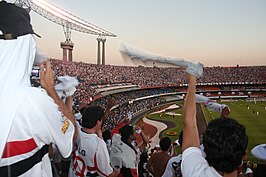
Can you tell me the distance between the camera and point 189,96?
8.43 ft

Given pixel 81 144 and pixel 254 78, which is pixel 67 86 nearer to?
pixel 81 144

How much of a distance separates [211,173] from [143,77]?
70560 millimetres

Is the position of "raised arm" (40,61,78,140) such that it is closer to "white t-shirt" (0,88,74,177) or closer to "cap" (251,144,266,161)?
"white t-shirt" (0,88,74,177)

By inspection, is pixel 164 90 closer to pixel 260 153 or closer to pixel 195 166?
pixel 260 153

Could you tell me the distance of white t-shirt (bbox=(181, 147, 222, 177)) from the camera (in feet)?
7.29

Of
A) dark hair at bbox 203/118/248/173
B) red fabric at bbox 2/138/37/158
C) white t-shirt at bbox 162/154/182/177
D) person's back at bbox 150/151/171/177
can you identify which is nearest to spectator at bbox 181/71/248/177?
dark hair at bbox 203/118/248/173

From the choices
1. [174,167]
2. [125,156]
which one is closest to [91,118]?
[125,156]

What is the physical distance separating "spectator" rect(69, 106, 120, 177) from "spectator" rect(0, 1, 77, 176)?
78.0 inches

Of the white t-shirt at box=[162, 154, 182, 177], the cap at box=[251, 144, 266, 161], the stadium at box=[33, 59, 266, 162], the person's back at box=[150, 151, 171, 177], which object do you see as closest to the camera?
the cap at box=[251, 144, 266, 161]

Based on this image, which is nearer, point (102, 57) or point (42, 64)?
point (42, 64)

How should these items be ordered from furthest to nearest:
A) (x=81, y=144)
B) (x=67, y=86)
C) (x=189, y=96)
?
(x=81, y=144)
(x=67, y=86)
(x=189, y=96)

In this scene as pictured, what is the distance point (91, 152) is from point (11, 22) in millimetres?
2538

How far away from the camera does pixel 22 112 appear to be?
1853 millimetres

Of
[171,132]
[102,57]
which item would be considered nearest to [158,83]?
[102,57]
